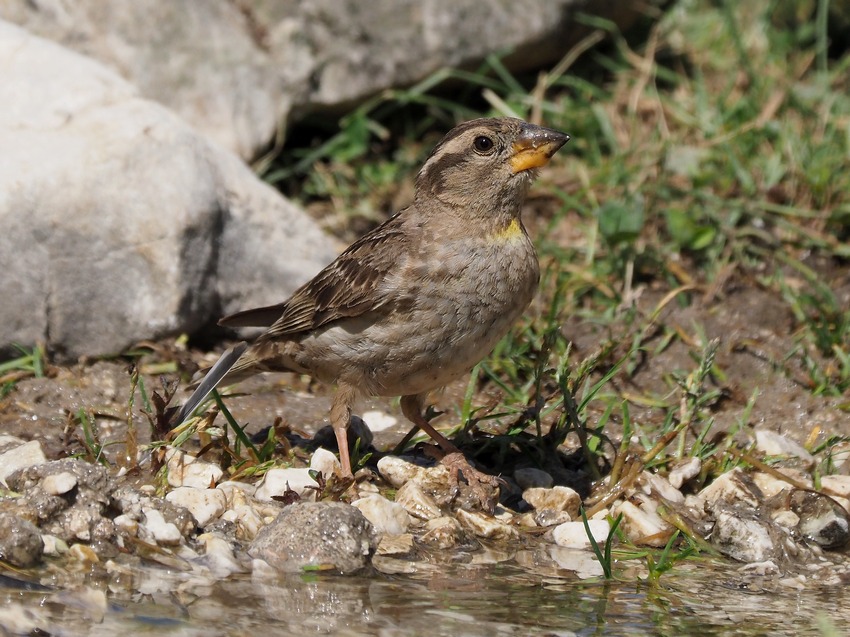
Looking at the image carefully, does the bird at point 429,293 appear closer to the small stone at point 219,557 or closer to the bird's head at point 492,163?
the bird's head at point 492,163

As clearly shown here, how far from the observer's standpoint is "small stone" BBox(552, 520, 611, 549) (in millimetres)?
4746

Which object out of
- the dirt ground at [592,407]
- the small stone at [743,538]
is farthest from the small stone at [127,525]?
the small stone at [743,538]

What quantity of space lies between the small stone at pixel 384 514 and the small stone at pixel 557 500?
24.4 inches

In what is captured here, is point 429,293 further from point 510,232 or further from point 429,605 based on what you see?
point 429,605

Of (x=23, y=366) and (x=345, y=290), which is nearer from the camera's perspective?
(x=345, y=290)

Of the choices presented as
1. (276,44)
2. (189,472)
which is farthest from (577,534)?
(276,44)

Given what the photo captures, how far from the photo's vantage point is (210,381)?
17.5ft

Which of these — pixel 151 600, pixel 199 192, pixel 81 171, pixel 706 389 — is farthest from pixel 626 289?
pixel 151 600

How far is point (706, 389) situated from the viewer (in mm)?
6156

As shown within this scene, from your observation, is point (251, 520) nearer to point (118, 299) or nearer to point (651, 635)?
point (651, 635)

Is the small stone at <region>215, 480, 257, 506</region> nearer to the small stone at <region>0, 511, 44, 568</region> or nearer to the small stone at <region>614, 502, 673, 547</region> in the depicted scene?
the small stone at <region>0, 511, 44, 568</region>

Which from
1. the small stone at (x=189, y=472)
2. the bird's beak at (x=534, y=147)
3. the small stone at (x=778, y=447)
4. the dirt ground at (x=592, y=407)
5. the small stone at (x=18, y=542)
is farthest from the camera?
the dirt ground at (x=592, y=407)

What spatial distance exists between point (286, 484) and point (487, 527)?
79 cm

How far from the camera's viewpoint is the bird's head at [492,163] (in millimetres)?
5188
